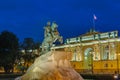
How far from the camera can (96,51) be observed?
380ft

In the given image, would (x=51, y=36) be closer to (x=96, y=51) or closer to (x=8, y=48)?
(x=8, y=48)

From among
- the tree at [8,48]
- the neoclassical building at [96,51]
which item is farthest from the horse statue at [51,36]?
the neoclassical building at [96,51]

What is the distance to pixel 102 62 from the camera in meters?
112

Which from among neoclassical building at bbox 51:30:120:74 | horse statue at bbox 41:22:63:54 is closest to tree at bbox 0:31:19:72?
neoclassical building at bbox 51:30:120:74

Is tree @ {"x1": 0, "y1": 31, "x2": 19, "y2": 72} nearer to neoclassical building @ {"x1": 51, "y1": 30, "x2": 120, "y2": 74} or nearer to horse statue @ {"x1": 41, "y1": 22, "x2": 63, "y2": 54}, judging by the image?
neoclassical building @ {"x1": 51, "y1": 30, "x2": 120, "y2": 74}

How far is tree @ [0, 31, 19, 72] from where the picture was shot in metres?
75.7

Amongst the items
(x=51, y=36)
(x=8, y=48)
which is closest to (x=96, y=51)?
(x=8, y=48)

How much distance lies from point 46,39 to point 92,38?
90.5 m

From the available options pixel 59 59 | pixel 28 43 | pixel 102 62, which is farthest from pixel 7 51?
pixel 59 59

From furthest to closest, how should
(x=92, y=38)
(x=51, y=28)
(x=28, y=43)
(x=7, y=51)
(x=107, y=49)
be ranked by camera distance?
(x=92, y=38) → (x=107, y=49) → (x=28, y=43) → (x=7, y=51) → (x=51, y=28)

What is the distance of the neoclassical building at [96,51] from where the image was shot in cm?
10694

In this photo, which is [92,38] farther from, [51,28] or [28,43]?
[51,28]

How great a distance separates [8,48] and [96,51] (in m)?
45.2

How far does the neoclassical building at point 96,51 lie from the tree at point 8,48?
1128 inches
